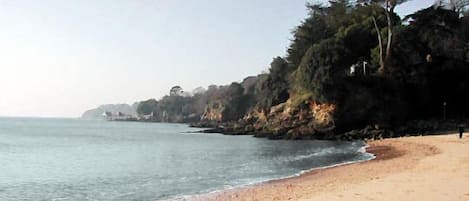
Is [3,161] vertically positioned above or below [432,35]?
below

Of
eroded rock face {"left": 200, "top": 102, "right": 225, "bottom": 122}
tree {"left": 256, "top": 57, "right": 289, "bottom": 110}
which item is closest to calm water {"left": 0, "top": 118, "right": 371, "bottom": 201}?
tree {"left": 256, "top": 57, "right": 289, "bottom": 110}

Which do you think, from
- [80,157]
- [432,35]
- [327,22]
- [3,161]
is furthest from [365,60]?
[3,161]

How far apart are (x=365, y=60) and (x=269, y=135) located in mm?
16252

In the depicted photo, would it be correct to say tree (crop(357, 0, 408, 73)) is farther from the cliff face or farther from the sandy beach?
the sandy beach

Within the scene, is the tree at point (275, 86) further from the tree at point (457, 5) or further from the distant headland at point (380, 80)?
the tree at point (457, 5)

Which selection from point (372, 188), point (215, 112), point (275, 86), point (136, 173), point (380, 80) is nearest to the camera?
point (372, 188)

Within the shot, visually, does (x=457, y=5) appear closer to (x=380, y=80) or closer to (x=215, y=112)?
(x=380, y=80)

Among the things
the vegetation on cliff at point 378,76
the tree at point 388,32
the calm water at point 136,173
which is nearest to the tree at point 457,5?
the vegetation on cliff at point 378,76

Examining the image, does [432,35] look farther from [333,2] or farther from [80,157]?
[80,157]

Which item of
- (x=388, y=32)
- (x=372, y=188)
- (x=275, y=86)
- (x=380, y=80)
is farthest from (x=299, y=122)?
(x=372, y=188)

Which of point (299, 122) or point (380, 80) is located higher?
point (380, 80)

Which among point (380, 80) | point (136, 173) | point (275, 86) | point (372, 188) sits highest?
point (275, 86)

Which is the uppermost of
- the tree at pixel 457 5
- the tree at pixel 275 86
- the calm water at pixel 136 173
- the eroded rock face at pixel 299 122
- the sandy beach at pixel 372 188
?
the tree at pixel 457 5

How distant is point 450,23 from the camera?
212 feet
